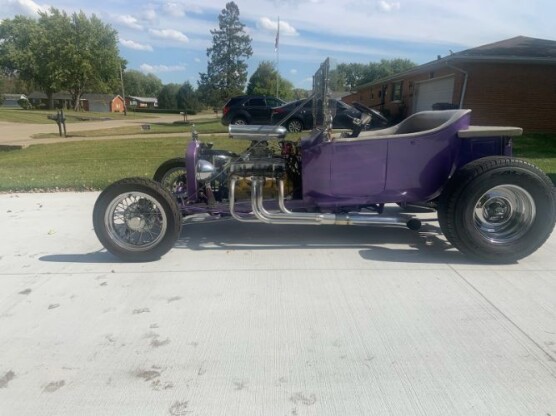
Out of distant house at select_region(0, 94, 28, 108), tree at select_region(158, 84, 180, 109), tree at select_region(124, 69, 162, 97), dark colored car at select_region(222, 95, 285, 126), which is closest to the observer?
dark colored car at select_region(222, 95, 285, 126)

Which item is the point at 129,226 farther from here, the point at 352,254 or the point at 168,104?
the point at 168,104

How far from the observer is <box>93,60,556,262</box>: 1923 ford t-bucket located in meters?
3.95

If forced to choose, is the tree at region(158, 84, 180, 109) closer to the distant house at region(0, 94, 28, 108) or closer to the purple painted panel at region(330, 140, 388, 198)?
the distant house at region(0, 94, 28, 108)

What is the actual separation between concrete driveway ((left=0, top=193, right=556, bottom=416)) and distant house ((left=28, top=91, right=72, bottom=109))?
88818 mm

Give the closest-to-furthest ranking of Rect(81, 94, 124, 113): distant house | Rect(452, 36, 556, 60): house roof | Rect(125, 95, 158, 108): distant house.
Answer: Rect(452, 36, 556, 60): house roof < Rect(81, 94, 124, 113): distant house < Rect(125, 95, 158, 108): distant house

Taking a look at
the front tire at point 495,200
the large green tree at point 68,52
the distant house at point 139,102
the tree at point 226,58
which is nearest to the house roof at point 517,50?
the front tire at point 495,200

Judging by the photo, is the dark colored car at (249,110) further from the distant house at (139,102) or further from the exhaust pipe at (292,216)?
the distant house at (139,102)

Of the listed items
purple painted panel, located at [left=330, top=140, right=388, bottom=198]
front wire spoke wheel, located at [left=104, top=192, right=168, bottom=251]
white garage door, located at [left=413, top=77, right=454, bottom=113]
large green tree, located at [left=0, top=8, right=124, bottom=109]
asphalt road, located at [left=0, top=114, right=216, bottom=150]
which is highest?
large green tree, located at [left=0, top=8, right=124, bottom=109]

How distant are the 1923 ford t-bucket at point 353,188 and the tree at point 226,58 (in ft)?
186

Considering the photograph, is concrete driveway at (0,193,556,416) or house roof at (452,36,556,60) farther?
house roof at (452,36,556,60)

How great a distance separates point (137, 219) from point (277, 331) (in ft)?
5.89

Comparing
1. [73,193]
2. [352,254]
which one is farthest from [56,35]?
[352,254]

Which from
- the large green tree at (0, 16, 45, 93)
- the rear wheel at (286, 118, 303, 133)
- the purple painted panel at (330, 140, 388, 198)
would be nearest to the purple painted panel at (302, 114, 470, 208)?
the purple painted panel at (330, 140, 388, 198)

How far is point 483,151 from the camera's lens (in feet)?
14.0
